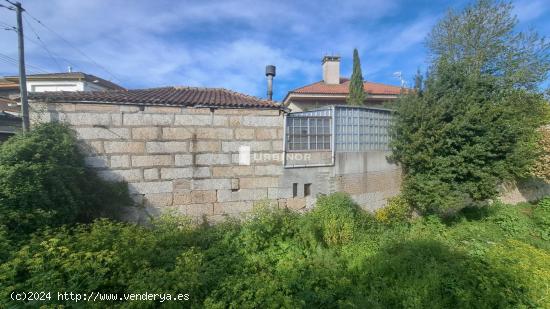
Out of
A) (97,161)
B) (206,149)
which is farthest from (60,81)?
(206,149)

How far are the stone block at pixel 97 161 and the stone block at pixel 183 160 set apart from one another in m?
1.57

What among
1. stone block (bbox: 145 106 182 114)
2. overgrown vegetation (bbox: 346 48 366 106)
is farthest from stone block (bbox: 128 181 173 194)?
overgrown vegetation (bbox: 346 48 366 106)

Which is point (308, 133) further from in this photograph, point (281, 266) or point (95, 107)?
point (95, 107)

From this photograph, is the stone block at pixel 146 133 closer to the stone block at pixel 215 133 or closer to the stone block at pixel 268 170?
the stone block at pixel 215 133

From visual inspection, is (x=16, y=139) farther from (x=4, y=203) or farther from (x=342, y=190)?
(x=342, y=190)

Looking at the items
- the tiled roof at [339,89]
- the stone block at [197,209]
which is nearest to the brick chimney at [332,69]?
the tiled roof at [339,89]

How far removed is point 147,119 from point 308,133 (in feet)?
14.5

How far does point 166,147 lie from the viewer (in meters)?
5.92

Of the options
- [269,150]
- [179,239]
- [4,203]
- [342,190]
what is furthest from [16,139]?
[342,190]

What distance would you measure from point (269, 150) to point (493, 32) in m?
12.9

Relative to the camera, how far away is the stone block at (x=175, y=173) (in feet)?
→ 19.4

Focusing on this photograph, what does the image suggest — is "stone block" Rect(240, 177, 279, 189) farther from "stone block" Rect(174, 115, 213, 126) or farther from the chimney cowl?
the chimney cowl

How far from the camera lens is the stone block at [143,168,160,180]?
19.0 ft

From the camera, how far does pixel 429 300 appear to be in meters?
3.83
